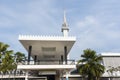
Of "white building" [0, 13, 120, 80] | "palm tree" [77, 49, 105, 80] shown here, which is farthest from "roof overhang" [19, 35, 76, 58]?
"palm tree" [77, 49, 105, 80]

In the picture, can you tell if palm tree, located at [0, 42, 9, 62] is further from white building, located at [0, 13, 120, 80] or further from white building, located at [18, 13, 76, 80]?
white building, located at [18, 13, 76, 80]

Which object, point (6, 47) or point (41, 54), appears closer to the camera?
point (41, 54)

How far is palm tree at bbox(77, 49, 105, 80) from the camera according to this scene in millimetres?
36906

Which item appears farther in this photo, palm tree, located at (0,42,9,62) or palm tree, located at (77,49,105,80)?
palm tree, located at (0,42,9,62)

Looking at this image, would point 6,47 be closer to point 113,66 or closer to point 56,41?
point 56,41

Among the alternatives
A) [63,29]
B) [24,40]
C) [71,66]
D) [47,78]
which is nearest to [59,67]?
[71,66]

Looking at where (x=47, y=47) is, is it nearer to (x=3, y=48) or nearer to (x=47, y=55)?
(x=47, y=55)

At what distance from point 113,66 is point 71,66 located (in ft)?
94.5

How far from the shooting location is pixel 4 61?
123 ft

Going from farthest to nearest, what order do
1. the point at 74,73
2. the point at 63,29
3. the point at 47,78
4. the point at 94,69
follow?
the point at 63,29
the point at 74,73
the point at 94,69
the point at 47,78

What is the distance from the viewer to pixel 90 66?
A: 37281 millimetres

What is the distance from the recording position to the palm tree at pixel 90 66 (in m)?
36.9

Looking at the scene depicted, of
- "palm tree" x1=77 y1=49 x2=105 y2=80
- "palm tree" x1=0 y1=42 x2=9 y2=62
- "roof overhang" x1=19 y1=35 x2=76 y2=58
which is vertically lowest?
"palm tree" x1=77 y1=49 x2=105 y2=80

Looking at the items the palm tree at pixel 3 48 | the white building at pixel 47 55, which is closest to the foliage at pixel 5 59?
the palm tree at pixel 3 48
